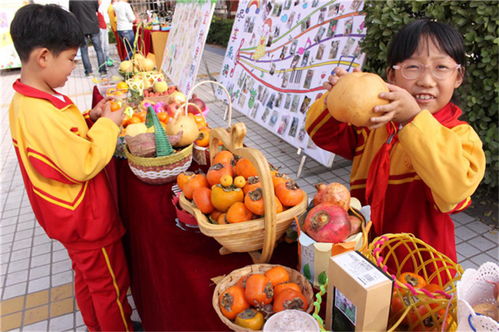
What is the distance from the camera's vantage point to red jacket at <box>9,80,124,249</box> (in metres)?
1.48

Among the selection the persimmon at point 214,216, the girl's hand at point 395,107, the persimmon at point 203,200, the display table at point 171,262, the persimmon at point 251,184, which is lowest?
the display table at point 171,262

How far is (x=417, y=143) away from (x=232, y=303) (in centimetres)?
73

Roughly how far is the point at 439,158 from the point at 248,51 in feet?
15.4

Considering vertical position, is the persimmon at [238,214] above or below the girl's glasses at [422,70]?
below

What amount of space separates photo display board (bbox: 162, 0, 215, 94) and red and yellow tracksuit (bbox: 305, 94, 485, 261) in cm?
322

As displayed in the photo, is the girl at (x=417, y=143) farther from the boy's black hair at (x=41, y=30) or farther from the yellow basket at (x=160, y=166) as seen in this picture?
the boy's black hair at (x=41, y=30)

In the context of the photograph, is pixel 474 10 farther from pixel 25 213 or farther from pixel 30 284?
pixel 25 213

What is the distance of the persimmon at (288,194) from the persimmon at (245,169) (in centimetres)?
14

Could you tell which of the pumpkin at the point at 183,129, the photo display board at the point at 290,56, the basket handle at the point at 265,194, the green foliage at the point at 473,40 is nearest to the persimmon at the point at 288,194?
the basket handle at the point at 265,194

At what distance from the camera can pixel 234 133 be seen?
131cm

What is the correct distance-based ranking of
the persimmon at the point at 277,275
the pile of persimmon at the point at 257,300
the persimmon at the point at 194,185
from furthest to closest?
the persimmon at the point at 194,185 < the persimmon at the point at 277,275 < the pile of persimmon at the point at 257,300

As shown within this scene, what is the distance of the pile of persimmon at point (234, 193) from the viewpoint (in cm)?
117

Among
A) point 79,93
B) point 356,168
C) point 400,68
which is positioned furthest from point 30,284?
point 79,93

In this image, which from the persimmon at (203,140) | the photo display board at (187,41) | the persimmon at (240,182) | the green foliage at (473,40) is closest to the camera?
the persimmon at (240,182)
